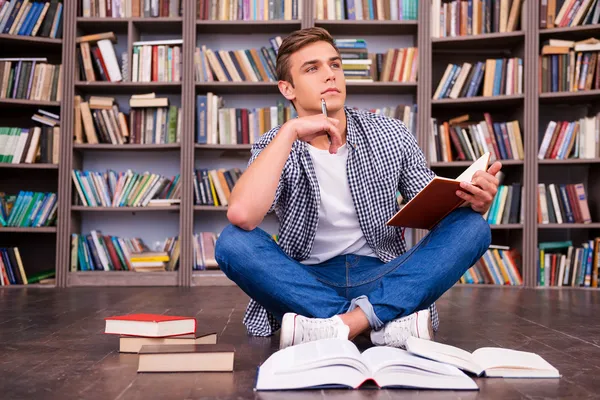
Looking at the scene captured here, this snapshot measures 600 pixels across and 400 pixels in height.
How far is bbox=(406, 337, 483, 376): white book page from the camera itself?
1364 millimetres

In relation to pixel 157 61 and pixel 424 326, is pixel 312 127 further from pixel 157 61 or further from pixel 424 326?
pixel 157 61

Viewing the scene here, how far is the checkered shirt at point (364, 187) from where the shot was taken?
2018mm

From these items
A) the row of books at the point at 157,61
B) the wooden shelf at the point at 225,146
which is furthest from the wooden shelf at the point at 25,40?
the wooden shelf at the point at 225,146

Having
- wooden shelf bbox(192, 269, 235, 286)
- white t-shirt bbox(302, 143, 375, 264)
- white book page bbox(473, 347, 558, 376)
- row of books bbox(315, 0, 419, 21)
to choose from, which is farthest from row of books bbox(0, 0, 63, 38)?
white book page bbox(473, 347, 558, 376)

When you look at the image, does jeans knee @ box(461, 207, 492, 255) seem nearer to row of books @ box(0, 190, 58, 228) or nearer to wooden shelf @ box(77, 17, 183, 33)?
wooden shelf @ box(77, 17, 183, 33)

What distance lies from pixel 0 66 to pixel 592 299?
3.85 metres

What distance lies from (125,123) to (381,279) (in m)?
3.09

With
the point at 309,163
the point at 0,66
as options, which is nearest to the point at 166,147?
the point at 0,66

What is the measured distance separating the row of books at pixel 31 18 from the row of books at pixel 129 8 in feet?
0.52

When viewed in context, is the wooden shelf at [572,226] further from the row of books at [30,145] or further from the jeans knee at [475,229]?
the row of books at [30,145]

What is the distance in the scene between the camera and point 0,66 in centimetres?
439

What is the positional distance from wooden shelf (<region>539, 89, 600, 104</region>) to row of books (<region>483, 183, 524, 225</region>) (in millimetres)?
588

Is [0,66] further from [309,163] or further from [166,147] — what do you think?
[309,163]

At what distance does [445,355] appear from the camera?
1.38m
